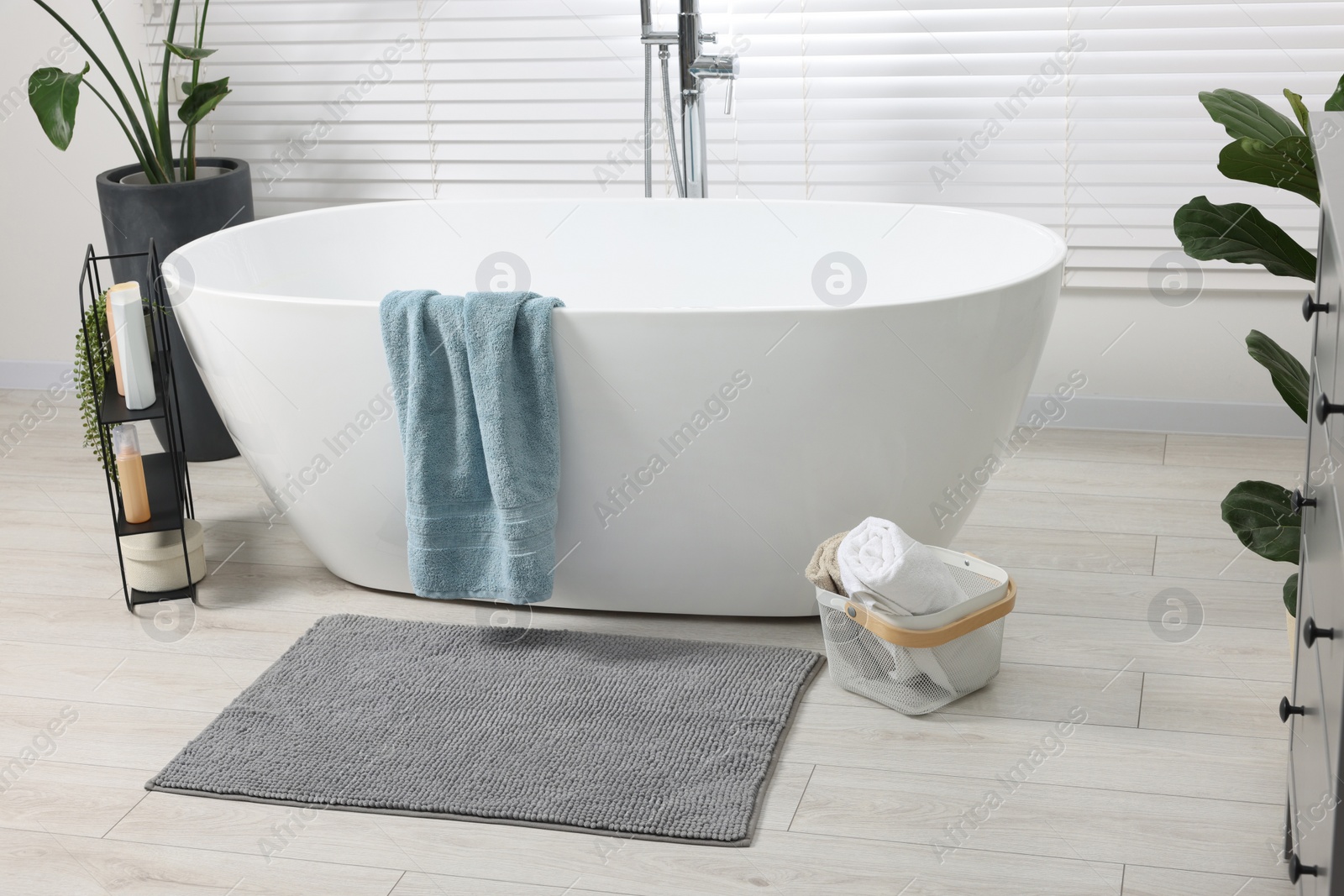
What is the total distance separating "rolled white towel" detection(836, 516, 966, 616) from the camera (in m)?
1.97

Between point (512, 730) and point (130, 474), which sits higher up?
point (130, 474)

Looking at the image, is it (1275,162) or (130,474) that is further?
(130,474)

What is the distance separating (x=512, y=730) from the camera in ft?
6.81

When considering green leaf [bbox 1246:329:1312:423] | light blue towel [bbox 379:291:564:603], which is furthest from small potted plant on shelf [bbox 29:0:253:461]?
green leaf [bbox 1246:329:1312:423]

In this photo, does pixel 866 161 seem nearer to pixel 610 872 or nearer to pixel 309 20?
pixel 309 20

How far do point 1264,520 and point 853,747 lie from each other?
2.24ft

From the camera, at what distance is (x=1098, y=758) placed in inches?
75.7

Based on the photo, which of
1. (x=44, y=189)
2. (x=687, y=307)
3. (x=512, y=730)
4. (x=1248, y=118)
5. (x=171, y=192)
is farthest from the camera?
(x=44, y=189)

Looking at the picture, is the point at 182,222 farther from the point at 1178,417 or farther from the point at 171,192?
the point at 1178,417

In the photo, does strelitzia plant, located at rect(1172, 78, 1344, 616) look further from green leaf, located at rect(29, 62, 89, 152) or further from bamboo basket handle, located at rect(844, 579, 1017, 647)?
green leaf, located at rect(29, 62, 89, 152)

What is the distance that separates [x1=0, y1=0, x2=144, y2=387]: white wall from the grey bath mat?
1872mm

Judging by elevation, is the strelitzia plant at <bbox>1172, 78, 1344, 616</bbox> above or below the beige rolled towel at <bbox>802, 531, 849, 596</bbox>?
above

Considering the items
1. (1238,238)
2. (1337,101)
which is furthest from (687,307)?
(1337,101)

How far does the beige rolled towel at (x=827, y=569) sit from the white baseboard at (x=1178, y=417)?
129cm
